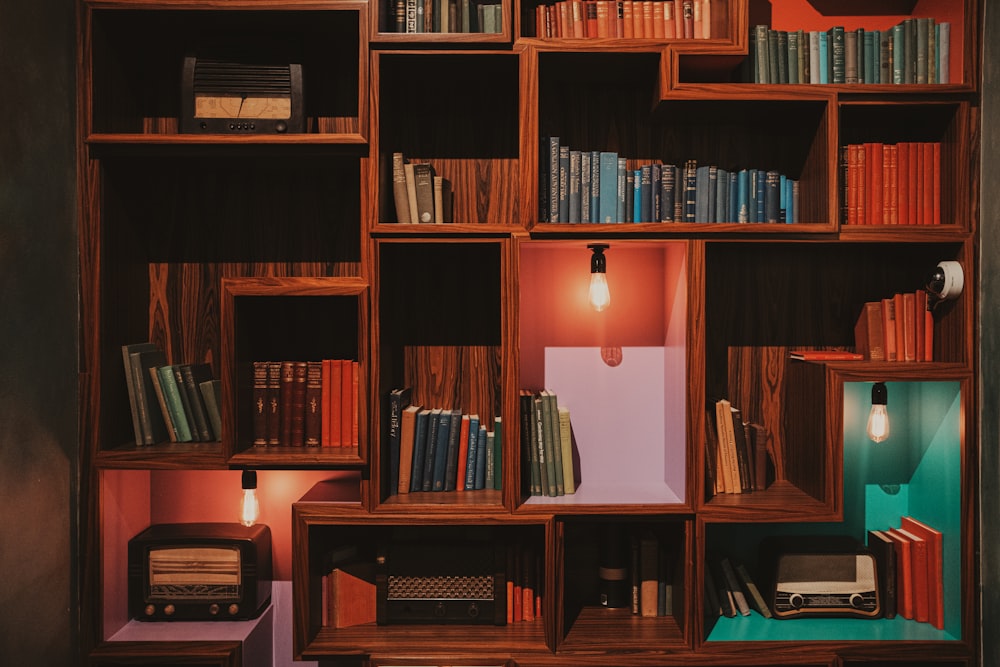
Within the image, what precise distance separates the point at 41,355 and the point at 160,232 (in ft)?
2.05

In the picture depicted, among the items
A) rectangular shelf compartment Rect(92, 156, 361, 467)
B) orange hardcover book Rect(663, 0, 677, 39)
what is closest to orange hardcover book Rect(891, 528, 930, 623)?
orange hardcover book Rect(663, 0, 677, 39)

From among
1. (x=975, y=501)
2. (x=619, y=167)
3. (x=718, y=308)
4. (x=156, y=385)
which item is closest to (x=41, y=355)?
(x=156, y=385)

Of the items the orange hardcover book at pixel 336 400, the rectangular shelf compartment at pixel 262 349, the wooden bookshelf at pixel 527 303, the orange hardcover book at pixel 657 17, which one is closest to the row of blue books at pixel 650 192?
the wooden bookshelf at pixel 527 303

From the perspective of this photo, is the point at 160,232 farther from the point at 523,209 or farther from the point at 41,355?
the point at 523,209

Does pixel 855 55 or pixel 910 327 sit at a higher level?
pixel 855 55

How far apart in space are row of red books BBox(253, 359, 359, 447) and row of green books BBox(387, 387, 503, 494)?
0.13m

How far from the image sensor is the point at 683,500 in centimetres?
206

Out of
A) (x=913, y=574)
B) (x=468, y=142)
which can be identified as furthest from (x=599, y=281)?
(x=913, y=574)

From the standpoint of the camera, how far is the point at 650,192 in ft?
7.08

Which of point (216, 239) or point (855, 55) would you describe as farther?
point (216, 239)

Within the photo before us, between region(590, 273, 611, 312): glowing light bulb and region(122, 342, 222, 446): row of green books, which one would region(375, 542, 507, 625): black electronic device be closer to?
region(122, 342, 222, 446): row of green books

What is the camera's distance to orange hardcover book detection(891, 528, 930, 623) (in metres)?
2.16

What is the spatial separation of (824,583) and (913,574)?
275mm

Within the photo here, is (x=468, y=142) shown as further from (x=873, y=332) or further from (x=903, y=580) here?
(x=903, y=580)
